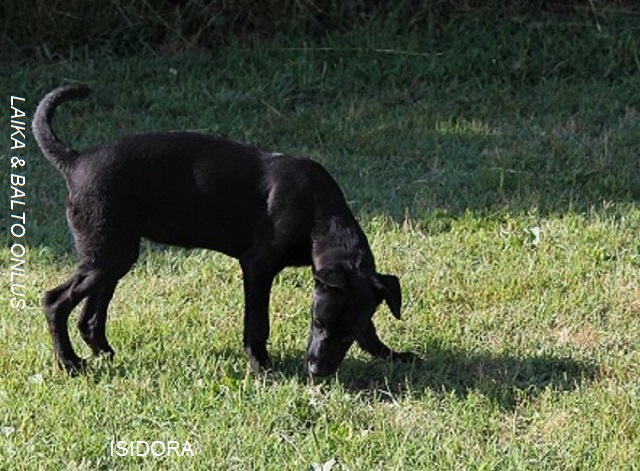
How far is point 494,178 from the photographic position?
823 centimetres

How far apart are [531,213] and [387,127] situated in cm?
168

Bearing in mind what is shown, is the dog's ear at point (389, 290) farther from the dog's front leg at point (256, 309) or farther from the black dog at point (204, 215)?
the dog's front leg at point (256, 309)

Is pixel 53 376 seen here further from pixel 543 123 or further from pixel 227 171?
pixel 543 123

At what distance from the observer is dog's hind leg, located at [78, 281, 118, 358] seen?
6.19 meters

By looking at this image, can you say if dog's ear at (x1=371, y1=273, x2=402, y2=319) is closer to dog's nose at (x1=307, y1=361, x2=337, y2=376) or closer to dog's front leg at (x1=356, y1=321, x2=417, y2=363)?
dog's front leg at (x1=356, y1=321, x2=417, y2=363)

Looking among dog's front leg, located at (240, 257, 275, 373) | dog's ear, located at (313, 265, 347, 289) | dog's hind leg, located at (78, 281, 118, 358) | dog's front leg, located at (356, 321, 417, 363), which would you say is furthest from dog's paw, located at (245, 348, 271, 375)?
dog's hind leg, located at (78, 281, 118, 358)

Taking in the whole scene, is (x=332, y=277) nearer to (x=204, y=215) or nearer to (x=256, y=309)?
(x=256, y=309)

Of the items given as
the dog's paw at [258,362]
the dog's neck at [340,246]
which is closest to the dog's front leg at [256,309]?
the dog's paw at [258,362]

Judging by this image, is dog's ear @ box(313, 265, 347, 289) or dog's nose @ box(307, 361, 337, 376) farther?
dog's nose @ box(307, 361, 337, 376)

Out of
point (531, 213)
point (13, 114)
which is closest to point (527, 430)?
point (531, 213)

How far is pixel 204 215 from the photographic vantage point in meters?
6.03

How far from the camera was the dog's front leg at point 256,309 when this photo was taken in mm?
5941

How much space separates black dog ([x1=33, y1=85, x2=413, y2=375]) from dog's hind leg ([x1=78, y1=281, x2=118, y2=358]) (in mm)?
111

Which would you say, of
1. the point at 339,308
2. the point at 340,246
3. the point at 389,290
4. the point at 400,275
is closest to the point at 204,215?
the point at 340,246
